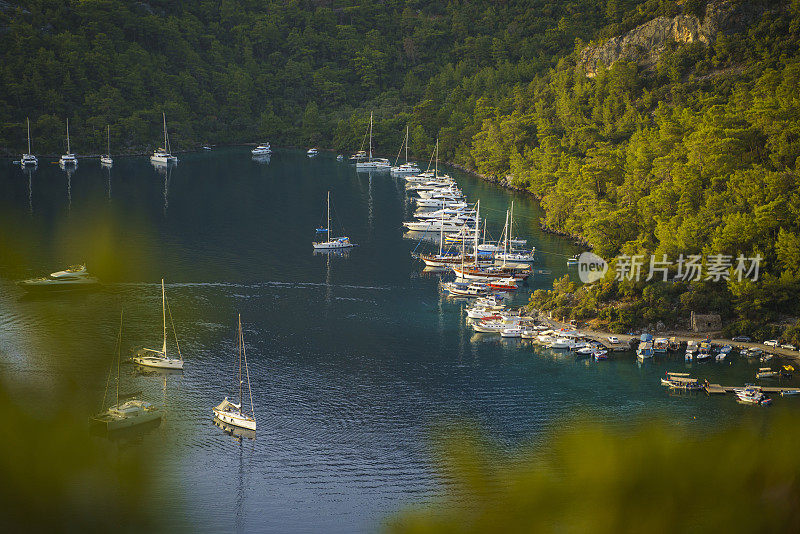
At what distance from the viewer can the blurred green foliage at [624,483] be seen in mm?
21766

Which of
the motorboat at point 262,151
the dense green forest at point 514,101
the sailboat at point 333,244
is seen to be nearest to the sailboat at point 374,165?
the dense green forest at point 514,101

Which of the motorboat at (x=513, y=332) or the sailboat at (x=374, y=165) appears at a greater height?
the sailboat at (x=374, y=165)

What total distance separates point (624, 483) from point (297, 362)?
28569 mm

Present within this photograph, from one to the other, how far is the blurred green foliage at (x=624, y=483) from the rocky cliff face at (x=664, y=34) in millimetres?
59848

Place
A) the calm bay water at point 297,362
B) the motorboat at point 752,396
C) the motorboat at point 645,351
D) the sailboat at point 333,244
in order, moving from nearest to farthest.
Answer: the calm bay water at point 297,362, the motorboat at point 752,396, the motorboat at point 645,351, the sailboat at point 333,244

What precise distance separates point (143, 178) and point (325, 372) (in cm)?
6688

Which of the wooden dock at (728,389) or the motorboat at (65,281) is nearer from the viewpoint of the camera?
the wooden dock at (728,389)

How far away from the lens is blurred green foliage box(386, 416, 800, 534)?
21.8 metres

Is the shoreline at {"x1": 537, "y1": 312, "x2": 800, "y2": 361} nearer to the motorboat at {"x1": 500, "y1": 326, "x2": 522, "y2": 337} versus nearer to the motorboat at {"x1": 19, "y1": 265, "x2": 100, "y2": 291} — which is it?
the motorboat at {"x1": 500, "y1": 326, "x2": 522, "y2": 337}

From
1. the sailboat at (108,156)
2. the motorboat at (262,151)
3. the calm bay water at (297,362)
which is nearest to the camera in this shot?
the calm bay water at (297,362)

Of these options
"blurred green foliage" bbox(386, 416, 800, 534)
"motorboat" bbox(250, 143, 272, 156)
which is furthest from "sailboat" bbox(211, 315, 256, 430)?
"motorboat" bbox(250, 143, 272, 156)

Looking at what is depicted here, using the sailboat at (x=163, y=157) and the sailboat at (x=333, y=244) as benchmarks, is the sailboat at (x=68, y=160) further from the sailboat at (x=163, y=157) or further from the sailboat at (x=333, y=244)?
the sailboat at (x=333, y=244)

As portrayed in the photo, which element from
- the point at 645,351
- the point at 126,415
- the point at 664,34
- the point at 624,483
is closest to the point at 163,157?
the point at 664,34

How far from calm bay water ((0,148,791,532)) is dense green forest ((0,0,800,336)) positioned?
6.93m
